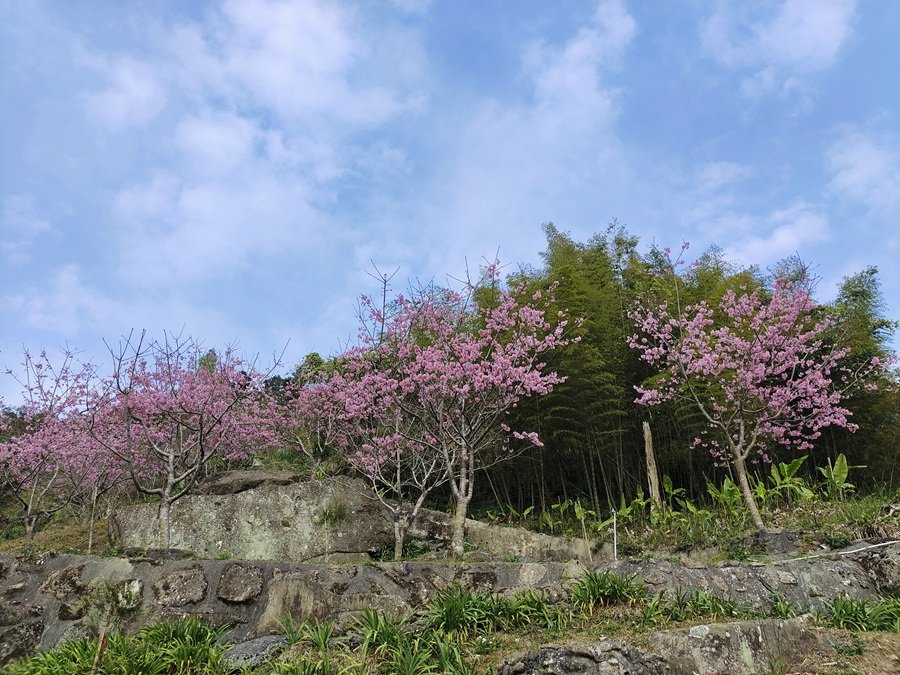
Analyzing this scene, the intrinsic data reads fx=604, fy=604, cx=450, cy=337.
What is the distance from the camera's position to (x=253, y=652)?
5.42 m

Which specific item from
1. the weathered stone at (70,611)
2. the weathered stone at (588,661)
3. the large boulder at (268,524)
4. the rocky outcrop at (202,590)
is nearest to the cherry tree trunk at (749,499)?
the rocky outcrop at (202,590)

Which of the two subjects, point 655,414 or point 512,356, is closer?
point 512,356

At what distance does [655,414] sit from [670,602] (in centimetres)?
638

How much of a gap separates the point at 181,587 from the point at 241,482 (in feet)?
13.9

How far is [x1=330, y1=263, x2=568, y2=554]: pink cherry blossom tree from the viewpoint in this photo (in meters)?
9.52

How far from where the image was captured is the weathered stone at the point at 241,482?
10.5 metres

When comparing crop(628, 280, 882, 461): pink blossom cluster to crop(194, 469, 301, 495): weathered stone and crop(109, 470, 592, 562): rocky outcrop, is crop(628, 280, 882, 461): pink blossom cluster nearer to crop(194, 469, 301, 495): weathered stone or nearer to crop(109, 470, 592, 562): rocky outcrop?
crop(109, 470, 592, 562): rocky outcrop

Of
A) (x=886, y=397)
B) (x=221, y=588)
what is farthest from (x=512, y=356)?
(x=886, y=397)

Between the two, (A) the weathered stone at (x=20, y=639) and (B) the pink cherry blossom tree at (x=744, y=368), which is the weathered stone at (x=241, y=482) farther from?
(B) the pink cherry blossom tree at (x=744, y=368)

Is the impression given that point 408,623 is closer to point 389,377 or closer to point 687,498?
point 389,377

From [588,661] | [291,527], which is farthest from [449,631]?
[291,527]

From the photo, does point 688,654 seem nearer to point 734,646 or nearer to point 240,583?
point 734,646

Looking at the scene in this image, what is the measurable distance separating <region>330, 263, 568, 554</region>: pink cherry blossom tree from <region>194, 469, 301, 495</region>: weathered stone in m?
1.30

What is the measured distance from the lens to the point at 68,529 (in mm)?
13086
